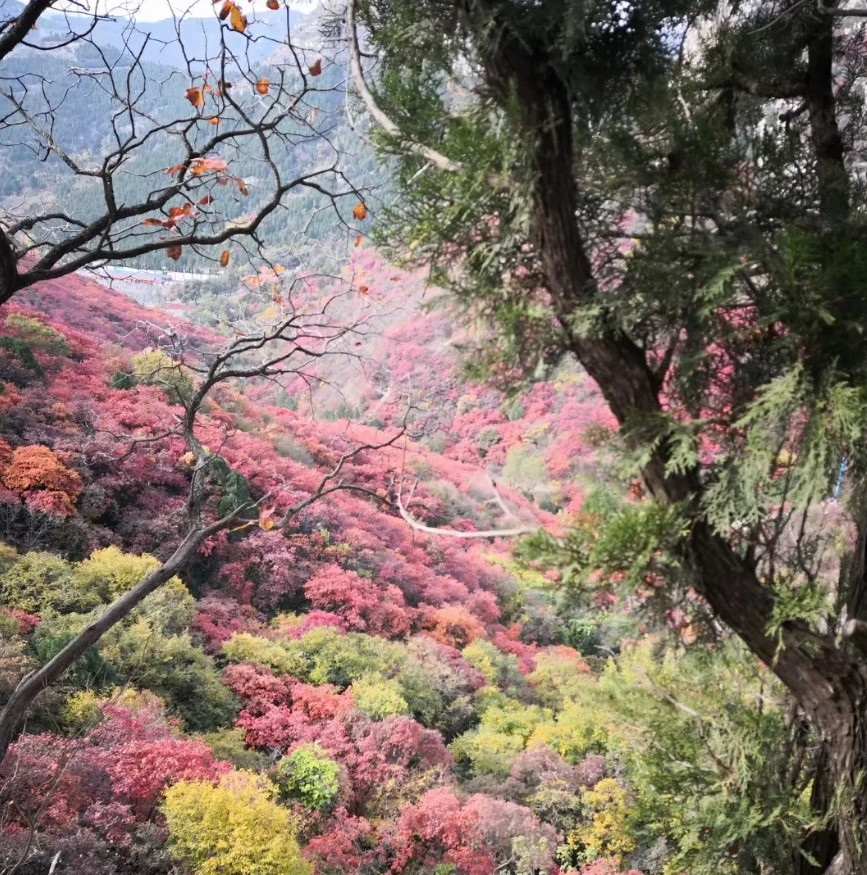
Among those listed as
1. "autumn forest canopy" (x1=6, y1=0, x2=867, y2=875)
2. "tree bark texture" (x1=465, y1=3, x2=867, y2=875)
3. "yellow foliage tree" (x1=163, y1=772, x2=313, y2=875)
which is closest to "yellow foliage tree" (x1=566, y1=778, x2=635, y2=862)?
"autumn forest canopy" (x1=6, y1=0, x2=867, y2=875)

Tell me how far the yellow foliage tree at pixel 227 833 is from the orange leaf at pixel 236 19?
13.2 ft

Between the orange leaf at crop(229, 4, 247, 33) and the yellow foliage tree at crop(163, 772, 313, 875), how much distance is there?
4018 millimetres

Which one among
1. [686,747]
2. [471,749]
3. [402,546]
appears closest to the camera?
[686,747]

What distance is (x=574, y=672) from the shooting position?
8.23m

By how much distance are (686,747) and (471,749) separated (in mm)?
5328

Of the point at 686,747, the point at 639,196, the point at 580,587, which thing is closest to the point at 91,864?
the point at 686,747

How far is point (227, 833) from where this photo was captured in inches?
155

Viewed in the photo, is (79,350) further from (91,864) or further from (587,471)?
(587,471)

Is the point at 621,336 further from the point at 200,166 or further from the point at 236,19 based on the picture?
the point at 236,19

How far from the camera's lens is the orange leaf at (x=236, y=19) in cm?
201

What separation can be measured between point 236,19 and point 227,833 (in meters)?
4.14

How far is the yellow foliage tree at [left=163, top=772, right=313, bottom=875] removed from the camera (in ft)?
12.6

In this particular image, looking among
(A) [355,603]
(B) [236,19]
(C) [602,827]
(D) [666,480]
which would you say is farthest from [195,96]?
(A) [355,603]

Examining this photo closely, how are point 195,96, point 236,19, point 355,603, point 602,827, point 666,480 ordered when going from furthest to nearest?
point 355,603 < point 602,827 < point 195,96 < point 236,19 < point 666,480
